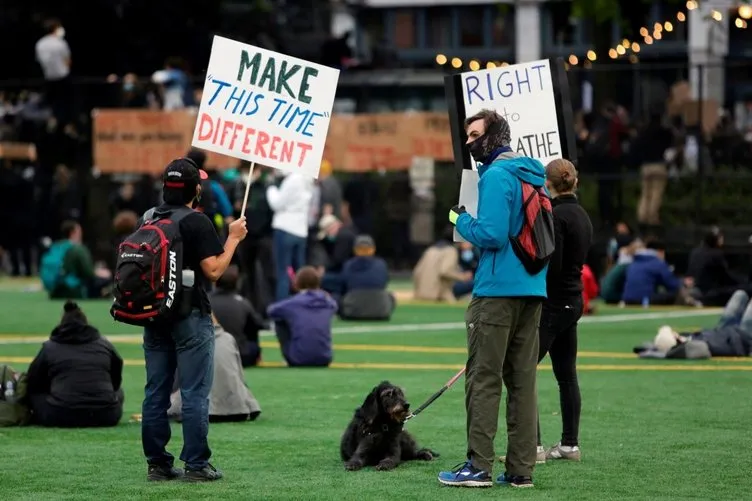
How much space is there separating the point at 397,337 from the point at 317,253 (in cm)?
470

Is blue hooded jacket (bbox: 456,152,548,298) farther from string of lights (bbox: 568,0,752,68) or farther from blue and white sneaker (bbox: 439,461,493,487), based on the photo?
string of lights (bbox: 568,0,752,68)

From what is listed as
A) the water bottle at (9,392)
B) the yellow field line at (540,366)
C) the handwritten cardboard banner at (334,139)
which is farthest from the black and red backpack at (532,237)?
the handwritten cardboard banner at (334,139)

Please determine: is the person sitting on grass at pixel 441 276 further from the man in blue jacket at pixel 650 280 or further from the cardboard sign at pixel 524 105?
the cardboard sign at pixel 524 105

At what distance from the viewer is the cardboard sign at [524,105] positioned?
1120 centimetres

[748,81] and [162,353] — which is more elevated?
[748,81]

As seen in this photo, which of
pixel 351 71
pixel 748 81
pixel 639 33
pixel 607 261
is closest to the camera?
pixel 607 261

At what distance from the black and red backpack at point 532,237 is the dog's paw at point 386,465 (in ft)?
5.59

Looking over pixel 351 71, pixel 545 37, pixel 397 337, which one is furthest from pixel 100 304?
pixel 545 37

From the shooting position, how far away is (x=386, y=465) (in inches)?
418

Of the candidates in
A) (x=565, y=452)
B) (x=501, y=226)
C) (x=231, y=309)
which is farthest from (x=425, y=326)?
(x=501, y=226)

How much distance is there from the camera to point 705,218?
2642cm

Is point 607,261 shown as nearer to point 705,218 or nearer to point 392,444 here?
point 705,218

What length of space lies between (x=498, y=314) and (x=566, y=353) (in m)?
1.39

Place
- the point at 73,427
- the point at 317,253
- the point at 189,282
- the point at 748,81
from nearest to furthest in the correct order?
the point at 189,282 → the point at 73,427 → the point at 317,253 → the point at 748,81
